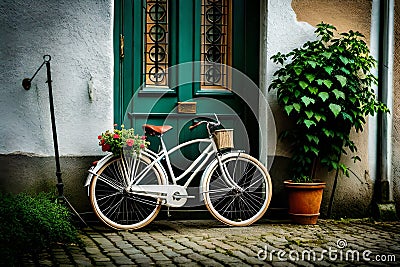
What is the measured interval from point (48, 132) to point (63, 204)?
2.79 feet

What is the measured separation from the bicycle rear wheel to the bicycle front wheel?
63 centimetres

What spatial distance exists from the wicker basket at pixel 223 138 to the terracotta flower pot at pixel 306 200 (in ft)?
2.72

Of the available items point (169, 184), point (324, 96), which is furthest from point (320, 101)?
point (169, 184)

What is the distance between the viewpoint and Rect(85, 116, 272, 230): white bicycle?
21.8 feet

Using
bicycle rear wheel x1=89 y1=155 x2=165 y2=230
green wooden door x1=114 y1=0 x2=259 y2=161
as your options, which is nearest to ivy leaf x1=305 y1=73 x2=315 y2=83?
green wooden door x1=114 y1=0 x2=259 y2=161

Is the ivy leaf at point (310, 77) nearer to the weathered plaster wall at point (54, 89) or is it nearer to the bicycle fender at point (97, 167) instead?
the weathered plaster wall at point (54, 89)

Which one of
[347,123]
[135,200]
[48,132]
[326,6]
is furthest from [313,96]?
[48,132]

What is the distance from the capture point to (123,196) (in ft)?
22.0

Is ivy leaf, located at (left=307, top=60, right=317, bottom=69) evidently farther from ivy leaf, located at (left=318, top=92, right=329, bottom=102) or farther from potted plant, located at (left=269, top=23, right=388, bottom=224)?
ivy leaf, located at (left=318, top=92, right=329, bottom=102)

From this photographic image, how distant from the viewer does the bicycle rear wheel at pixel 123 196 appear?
6586 mm

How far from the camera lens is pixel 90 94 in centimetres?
683

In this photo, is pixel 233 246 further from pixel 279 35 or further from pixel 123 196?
pixel 279 35

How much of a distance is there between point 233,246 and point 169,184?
1377mm

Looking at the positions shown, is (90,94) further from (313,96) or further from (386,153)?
(386,153)
